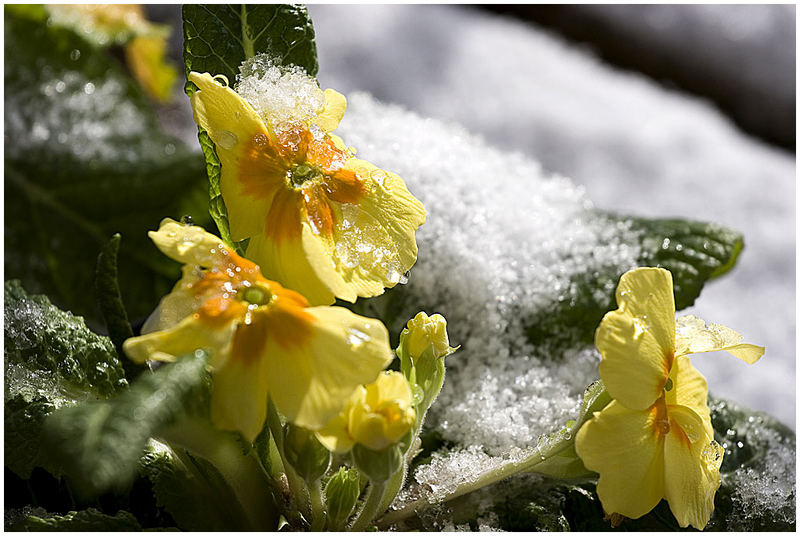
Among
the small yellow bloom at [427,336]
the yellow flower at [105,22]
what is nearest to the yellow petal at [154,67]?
the yellow flower at [105,22]

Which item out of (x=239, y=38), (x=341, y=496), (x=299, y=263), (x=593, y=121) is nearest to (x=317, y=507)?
(x=341, y=496)

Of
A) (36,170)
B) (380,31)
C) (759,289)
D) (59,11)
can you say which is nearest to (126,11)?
(59,11)

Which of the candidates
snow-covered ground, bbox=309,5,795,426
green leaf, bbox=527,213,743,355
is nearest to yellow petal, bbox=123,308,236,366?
green leaf, bbox=527,213,743,355

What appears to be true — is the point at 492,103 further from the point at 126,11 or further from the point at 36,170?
the point at 36,170

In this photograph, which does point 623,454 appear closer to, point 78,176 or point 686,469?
point 686,469

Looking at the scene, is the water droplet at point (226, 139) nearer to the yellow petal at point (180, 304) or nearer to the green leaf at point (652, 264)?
the yellow petal at point (180, 304)

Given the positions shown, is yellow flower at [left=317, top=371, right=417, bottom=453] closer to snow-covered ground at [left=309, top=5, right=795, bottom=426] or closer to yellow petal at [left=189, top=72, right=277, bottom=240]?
yellow petal at [left=189, top=72, right=277, bottom=240]
